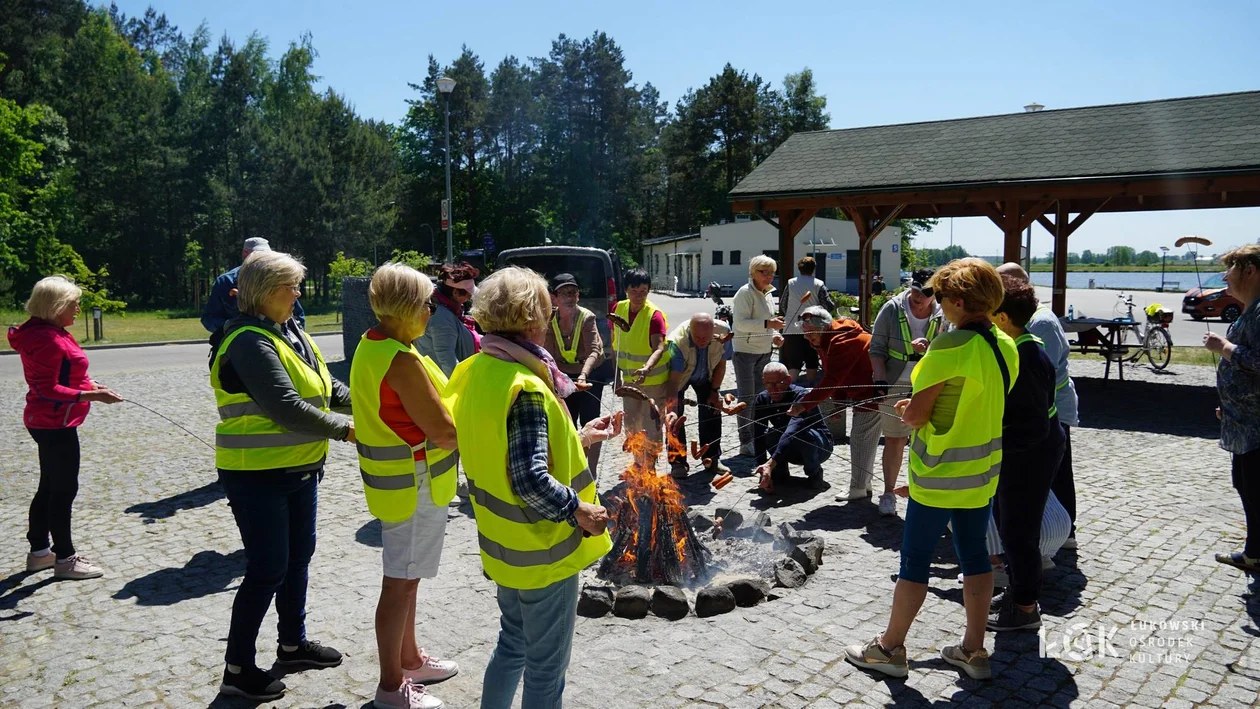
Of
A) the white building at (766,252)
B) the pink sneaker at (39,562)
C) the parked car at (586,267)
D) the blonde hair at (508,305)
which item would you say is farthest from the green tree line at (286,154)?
the blonde hair at (508,305)

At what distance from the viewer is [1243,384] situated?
185 inches

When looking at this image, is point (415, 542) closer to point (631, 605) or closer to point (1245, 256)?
point (631, 605)

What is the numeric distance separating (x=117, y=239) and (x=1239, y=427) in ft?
158

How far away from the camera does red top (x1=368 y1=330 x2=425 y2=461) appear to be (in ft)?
10.0

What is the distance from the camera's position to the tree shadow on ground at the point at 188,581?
459cm

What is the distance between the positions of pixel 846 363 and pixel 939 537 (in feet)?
9.89

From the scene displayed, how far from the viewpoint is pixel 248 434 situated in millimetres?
3295

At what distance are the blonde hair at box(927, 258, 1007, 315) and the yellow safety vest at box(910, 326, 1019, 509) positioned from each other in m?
0.12

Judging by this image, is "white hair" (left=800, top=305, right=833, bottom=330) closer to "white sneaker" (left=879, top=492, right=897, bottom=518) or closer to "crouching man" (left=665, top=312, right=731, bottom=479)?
"crouching man" (left=665, top=312, right=731, bottom=479)

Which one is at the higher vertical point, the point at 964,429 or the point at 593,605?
the point at 964,429

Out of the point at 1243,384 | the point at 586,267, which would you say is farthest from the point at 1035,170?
the point at 1243,384

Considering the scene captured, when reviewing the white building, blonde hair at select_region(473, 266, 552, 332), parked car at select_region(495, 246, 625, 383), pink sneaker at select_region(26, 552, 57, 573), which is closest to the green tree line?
the white building

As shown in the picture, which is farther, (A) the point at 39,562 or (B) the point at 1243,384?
(A) the point at 39,562

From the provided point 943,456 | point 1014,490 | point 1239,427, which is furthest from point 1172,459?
point 943,456
